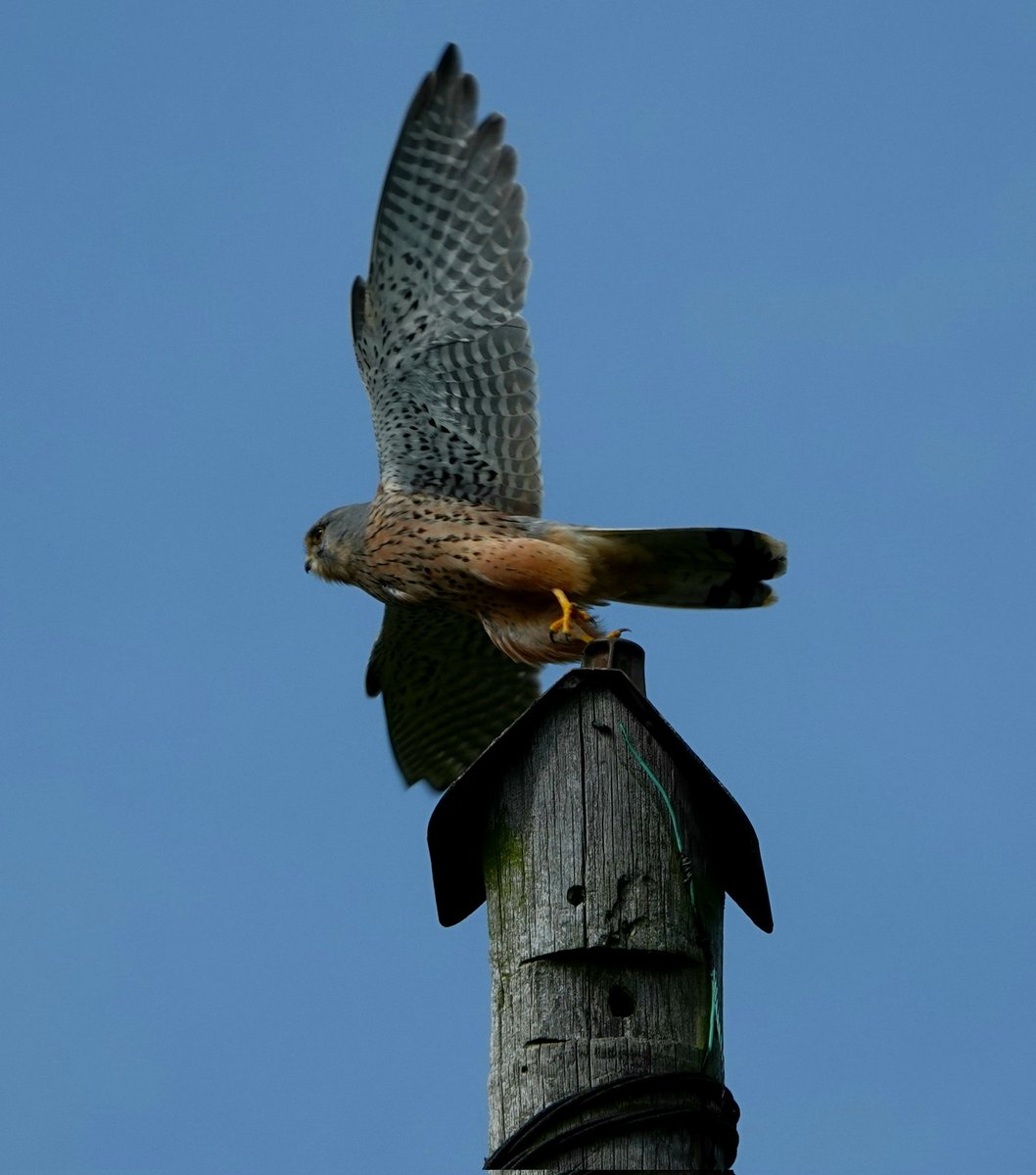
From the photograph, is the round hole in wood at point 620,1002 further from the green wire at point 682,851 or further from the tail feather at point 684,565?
the tail feather at point 684,565

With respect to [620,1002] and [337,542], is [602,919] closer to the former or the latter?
[620,1002]

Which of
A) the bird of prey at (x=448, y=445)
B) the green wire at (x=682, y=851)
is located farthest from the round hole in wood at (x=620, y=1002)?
the bird of prey at (x=448, y=445)

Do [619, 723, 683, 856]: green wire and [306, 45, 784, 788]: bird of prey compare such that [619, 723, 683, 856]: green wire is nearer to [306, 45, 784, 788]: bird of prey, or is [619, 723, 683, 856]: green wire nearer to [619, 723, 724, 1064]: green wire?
[619, 723, 724, 1064]: green wire

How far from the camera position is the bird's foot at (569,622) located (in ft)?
18.6

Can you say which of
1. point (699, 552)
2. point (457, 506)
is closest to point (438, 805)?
point (699, 552)

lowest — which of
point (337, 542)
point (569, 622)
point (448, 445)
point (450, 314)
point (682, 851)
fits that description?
point (682, 851)

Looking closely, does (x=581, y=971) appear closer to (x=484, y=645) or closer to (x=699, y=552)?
(x=699, y=552)

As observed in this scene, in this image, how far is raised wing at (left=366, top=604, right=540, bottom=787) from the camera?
653 cm

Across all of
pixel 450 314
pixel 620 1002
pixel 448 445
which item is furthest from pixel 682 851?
pixel 450 314

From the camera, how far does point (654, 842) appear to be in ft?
10.6

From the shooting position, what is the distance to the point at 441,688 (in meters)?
6.67

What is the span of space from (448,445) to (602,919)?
134 inches

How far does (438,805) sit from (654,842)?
44cm

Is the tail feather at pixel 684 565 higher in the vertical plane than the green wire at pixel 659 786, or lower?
higher
